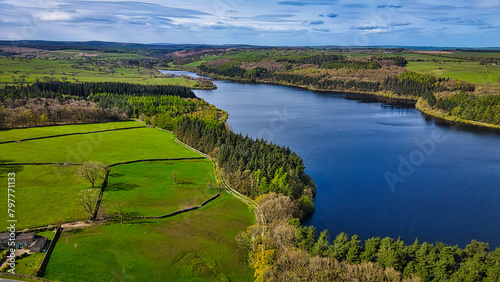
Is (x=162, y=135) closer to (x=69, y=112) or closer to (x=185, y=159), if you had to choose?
(x=185, y=159)

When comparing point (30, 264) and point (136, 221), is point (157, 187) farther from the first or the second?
point (30, 264)

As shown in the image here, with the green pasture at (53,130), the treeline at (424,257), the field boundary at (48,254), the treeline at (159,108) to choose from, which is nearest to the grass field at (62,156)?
the green pasture at (53,130)

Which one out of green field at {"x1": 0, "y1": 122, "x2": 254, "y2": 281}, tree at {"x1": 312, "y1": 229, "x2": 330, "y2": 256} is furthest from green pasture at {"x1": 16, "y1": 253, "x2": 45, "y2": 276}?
tree at {"x1": 312, "y1": 229, "x2": 330, "y2": 256}

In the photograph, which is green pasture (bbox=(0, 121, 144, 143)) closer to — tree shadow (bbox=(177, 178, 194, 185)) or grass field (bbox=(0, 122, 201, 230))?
grass field (bbox=(0, 122, 201, 230))

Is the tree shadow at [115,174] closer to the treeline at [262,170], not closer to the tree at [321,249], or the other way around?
the treeline at [262,170]

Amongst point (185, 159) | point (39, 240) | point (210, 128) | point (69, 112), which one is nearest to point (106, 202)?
point (39, 240)
